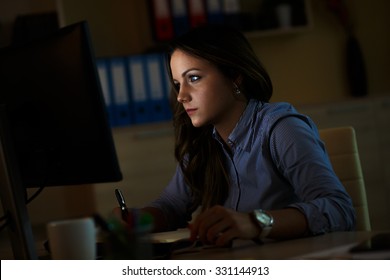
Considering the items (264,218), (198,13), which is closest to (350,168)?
(264,218)

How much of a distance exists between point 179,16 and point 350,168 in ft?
5.94

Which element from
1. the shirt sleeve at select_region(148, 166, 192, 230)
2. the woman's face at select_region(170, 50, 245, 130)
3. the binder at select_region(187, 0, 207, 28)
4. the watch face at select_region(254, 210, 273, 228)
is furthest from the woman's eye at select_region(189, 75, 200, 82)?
the binder at select_region(187, 0, 207, 28)

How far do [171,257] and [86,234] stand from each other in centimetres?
21

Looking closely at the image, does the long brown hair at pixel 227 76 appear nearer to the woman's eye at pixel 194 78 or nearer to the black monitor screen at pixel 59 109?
the woman's eye at pixel 194 78

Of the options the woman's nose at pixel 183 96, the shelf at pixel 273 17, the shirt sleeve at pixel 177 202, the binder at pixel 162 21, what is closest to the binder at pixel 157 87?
the binder at pixel 162 21

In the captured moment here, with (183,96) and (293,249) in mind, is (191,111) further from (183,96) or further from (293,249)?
(293,249)

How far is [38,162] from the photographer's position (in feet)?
4.44

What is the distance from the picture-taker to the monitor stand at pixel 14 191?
1.22 m

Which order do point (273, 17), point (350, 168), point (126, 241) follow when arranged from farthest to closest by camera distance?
1. point (273, 17)
2. point (350, 168)
3. point (126, 241)

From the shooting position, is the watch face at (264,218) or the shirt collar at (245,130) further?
the shirt collar at (245,130)

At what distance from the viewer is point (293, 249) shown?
113 centimetres

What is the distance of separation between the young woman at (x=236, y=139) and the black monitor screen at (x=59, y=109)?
0.99 ft
